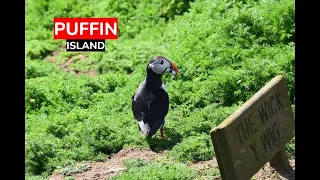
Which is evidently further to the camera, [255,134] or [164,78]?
[164,78]

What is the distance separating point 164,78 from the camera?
1022 cm

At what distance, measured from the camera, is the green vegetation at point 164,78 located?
8.59m

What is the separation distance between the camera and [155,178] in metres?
7.41

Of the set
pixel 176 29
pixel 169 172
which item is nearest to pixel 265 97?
pixel 169 172

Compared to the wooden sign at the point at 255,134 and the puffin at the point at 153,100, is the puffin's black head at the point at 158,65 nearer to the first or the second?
the puffin at the point at 153,100

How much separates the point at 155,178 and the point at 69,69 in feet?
15.9

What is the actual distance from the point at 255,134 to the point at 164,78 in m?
3.52

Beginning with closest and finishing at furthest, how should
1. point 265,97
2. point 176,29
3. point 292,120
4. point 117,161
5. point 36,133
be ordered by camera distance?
point 265,97 < point 292,120 < point 117,161 < point 36,133 < point 176,29

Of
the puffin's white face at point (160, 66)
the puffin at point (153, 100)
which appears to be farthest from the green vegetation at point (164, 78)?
the puffin's white face at point (160, 66)

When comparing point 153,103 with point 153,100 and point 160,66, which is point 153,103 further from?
point 160,66

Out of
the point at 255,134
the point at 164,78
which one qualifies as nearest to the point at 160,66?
the point at 164,78

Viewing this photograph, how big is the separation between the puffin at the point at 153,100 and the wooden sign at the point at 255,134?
1420mm

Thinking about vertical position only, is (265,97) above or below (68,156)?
above

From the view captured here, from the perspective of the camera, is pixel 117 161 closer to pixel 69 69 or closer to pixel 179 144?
pixel 179 144
